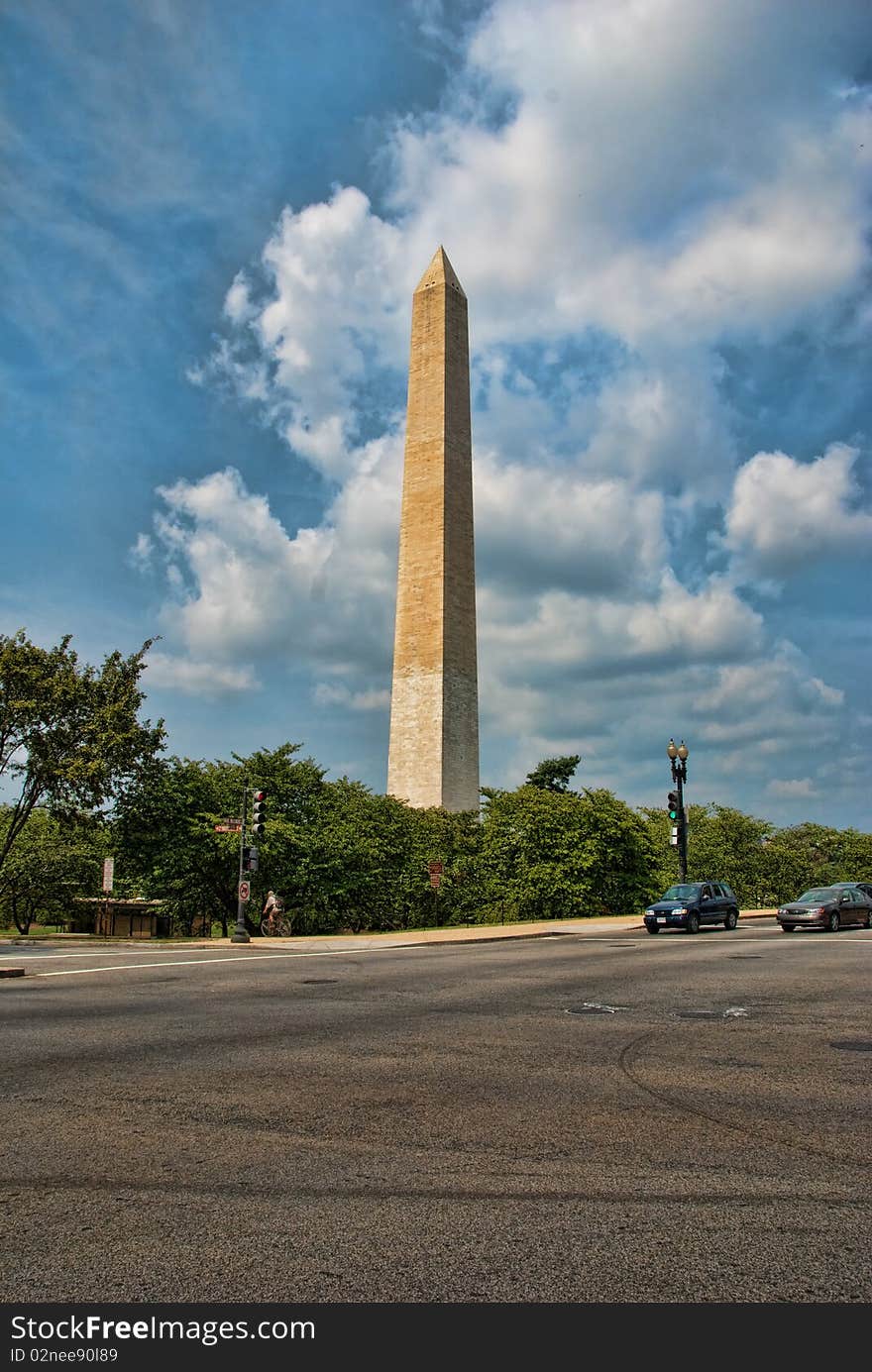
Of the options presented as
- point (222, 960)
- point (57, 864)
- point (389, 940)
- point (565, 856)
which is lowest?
point (222, 960)

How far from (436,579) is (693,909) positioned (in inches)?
1062

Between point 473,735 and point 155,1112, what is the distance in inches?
1876

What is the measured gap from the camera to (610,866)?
4484cm

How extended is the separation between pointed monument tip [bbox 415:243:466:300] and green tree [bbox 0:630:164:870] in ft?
97.1

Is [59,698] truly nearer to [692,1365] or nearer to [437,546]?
[437,546]

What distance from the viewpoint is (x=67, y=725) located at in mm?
35438

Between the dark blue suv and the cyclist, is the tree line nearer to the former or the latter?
the cyclist

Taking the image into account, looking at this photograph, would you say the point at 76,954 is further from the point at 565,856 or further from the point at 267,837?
the point at 565,856

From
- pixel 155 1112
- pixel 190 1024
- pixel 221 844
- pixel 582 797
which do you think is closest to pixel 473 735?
pixel 582 797

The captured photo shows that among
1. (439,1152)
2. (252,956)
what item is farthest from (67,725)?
(439,1152)

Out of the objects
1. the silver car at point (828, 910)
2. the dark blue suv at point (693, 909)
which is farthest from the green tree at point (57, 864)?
the silver car at point (828, 910)

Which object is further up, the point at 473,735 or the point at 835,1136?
the point at 473,735

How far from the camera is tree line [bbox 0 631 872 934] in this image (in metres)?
34.9

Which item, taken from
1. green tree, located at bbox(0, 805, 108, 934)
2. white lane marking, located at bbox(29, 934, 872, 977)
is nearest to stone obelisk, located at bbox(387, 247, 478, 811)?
green tree, located at bbox(0, 805, 108, 934)
